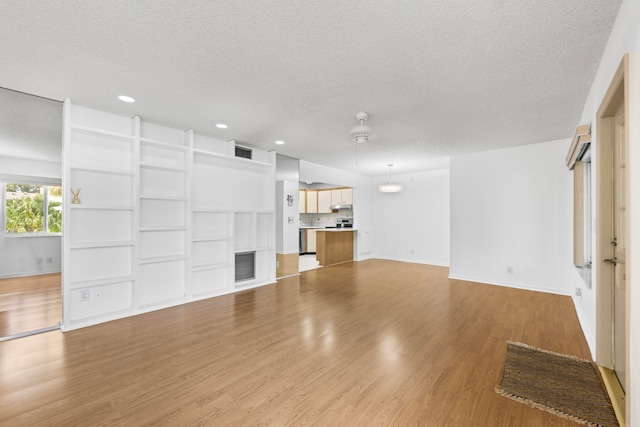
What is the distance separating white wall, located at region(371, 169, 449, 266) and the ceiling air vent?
4711 millimetres

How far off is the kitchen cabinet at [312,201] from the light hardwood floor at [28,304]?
6.70 metres

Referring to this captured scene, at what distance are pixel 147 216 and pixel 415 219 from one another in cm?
653

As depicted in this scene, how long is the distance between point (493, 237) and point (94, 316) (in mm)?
6415

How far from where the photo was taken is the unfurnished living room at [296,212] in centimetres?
186

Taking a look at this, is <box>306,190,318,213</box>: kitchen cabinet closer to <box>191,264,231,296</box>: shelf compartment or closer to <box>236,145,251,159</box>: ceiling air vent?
<box>236,145,251,159</box>: ceiling air vent

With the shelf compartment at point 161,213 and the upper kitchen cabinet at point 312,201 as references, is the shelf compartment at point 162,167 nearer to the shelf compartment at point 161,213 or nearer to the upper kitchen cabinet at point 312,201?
the shelf compartment at point 161,213

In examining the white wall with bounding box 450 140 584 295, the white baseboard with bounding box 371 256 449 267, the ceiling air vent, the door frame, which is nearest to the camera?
the door frame

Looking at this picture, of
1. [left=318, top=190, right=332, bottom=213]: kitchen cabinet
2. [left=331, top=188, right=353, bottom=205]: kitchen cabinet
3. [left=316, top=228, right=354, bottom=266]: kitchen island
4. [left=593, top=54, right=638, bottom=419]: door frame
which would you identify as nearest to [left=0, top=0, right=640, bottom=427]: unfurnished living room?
[left=593, top=54, right=638, bottom=419]: door frame

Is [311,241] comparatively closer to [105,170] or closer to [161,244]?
[161,244]

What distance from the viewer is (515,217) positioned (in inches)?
202

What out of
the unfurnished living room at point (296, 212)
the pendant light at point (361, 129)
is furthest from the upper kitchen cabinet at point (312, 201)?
the pendant light at point (361, 129)

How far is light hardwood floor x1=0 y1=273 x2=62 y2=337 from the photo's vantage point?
10.8ft

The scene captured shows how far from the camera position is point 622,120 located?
2104 mm

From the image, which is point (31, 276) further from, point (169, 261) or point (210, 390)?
point (210, 390)
